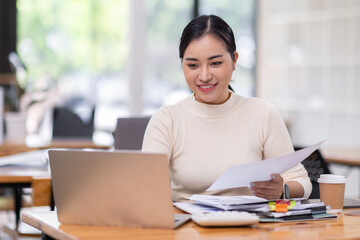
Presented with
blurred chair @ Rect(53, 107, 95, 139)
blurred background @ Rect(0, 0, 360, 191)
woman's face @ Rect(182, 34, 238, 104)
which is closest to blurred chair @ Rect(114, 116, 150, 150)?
woman's face @ Rect(182, 34, 238, 104)

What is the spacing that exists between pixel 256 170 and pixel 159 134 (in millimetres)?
543

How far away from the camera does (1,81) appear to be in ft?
22.8

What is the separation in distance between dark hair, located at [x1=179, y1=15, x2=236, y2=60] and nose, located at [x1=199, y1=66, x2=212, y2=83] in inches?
4.3

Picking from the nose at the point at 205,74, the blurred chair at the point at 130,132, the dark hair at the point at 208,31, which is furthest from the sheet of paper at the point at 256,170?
the blurred chair at the point at 130,132

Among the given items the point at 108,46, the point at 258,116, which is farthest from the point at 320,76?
the point at 258,116

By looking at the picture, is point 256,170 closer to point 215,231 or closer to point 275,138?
point 215,231

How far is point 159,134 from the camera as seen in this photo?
2002 millimetres

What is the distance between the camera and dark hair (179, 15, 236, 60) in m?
1.94

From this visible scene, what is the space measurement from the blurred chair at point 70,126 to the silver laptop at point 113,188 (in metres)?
3.13

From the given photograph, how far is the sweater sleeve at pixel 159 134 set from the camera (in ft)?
6.46

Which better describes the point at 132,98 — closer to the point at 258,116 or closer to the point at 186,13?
the point at 186,13

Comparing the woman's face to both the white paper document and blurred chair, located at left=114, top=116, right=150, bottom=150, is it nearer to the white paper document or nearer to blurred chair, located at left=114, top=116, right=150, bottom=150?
blurred chair, located at left=114, top=116, right=150, bottom=150

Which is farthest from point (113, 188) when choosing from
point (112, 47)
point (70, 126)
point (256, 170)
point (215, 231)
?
point (112, 47)

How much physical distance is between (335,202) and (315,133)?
4936mm
